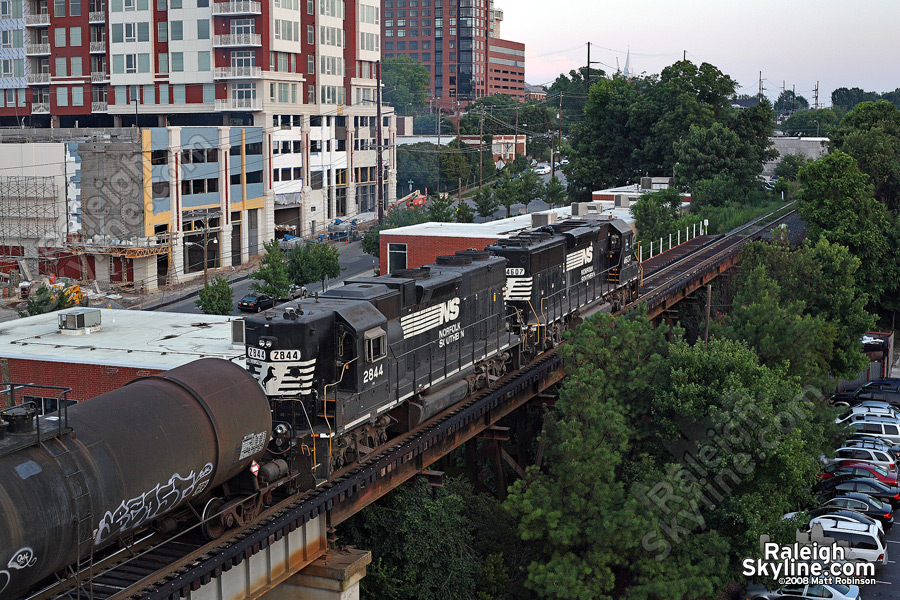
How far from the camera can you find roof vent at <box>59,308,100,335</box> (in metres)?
30.2

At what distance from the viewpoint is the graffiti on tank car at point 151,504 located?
522 inches

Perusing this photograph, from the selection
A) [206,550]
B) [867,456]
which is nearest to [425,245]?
[867,456]

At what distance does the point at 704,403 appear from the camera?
24328 millimetres

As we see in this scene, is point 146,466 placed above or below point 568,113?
below

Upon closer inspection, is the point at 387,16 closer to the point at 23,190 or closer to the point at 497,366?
the point at 23,190

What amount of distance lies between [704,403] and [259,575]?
12.5m

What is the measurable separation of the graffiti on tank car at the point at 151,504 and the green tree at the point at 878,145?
57.8 m

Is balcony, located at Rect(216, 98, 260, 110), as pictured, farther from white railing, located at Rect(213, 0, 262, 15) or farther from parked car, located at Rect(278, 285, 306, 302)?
parked car, located at Rect(278, 285, 306, 302)

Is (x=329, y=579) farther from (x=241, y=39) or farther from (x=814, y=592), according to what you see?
(x=241, y=39)

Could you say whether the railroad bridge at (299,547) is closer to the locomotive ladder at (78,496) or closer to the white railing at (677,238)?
the locomotive ladder at (78,496)

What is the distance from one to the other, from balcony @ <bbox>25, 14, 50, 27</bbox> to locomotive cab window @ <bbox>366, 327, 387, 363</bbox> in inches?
2834

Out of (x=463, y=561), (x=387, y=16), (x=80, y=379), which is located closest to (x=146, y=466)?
(x=463, y=561)

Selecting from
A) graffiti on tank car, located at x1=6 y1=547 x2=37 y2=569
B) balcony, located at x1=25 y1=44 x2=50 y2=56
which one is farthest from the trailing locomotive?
balcony, located at x1=25 y1=44 x2=50 y2=56

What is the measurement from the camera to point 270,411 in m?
16.9
